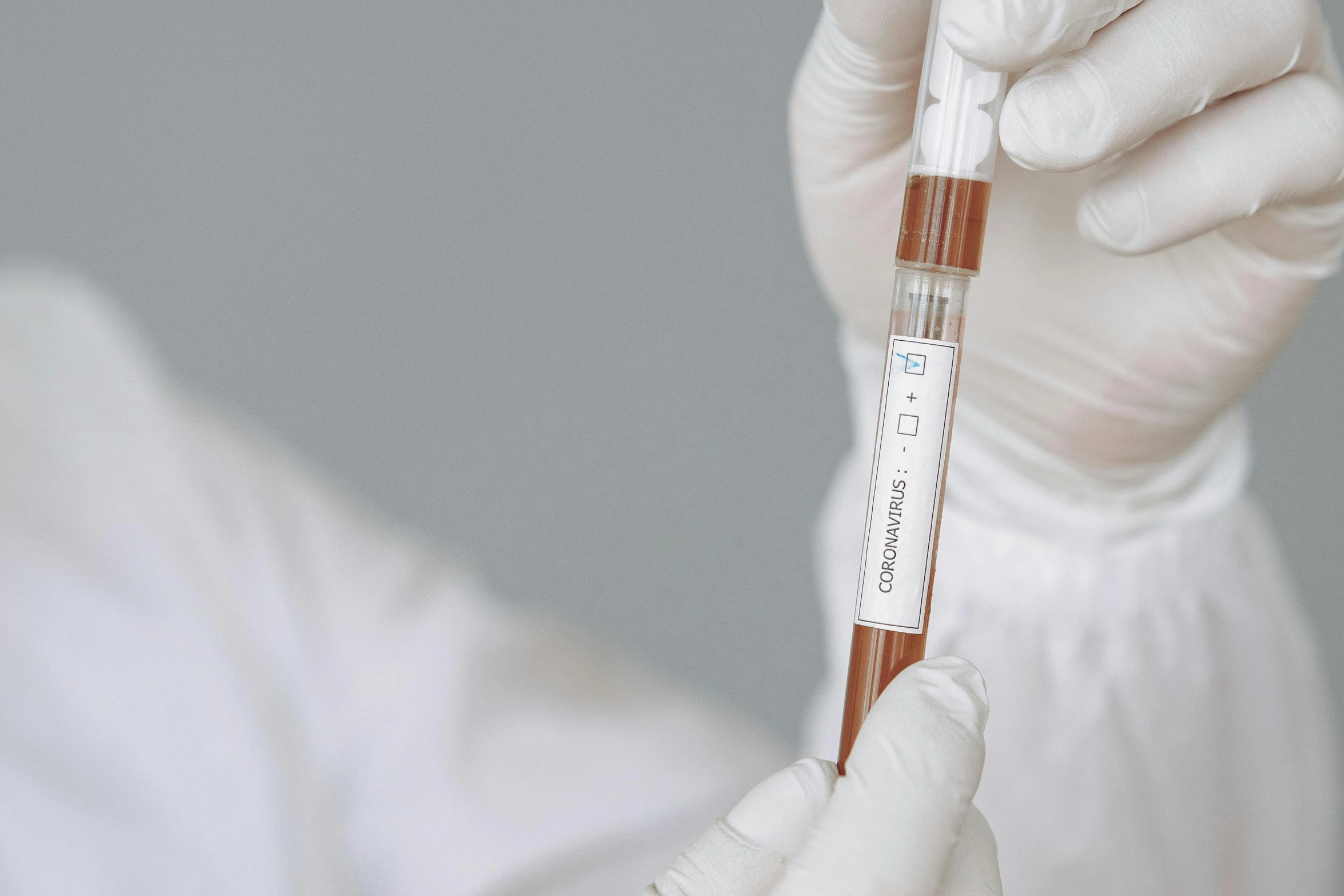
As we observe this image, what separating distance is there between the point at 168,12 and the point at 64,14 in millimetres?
147

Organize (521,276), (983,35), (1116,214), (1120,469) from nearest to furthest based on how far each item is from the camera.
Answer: (983,35) < (1116,214) < (1120,469) < (521,276)

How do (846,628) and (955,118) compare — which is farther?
(846,628)

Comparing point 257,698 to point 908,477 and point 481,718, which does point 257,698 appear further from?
point 908,477

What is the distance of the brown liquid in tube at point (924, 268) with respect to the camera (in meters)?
0.56

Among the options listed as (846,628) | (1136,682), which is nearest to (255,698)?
(846,628)

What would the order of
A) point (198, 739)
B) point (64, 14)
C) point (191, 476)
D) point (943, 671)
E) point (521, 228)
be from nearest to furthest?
point (943, 671) → point (198, 739) → point (191, 476) → point (64, 14) → point (521, 228)

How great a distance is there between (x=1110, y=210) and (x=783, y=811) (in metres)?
0.40

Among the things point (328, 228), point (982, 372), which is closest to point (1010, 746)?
point (982, 372)

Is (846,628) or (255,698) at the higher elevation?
(846,628)

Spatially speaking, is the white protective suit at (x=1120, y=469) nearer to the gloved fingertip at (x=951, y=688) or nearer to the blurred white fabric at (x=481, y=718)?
the blurred white fabric at (x=481, y=718)

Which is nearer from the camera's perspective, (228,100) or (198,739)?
(198,739)

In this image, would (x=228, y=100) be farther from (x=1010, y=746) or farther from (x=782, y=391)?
(x=1010, y=746)

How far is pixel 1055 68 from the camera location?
24.6 inches

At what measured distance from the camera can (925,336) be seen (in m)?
0.58
